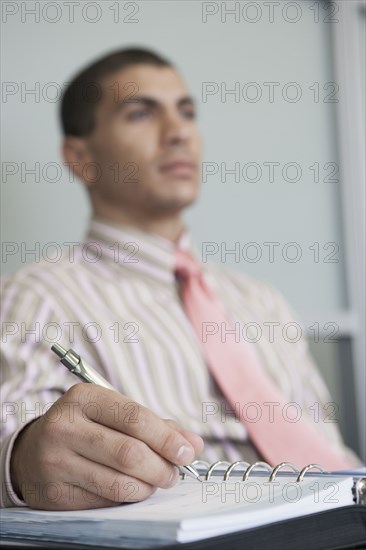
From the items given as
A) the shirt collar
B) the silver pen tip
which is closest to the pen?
the silver pen tip

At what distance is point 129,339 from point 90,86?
1.57 feet

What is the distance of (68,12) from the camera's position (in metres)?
1.39

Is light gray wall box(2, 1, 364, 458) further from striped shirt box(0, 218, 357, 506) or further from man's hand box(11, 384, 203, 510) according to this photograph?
man's hand box(11, 384, 203, 510)

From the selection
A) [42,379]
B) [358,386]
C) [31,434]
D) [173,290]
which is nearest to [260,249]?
[358,386]

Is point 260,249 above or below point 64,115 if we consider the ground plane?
below

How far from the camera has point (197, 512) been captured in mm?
419

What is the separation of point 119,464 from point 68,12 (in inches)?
42.4

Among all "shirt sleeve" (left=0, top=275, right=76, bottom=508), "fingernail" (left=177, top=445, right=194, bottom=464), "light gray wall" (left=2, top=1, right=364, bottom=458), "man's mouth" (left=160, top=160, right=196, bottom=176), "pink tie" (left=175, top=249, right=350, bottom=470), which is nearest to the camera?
"fingernail" (left=177, top=445, right=194, bottom=464)

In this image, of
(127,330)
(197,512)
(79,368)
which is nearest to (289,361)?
(127,330)

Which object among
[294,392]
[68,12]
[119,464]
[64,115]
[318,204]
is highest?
[68,12]

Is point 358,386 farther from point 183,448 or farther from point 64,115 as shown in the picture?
point 183,448

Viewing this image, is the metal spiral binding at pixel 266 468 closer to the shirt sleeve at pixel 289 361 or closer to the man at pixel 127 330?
the man at pixel 127 330

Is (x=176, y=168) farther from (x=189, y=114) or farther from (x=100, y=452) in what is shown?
(x=100, y=452)

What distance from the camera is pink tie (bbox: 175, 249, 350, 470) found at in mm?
991
